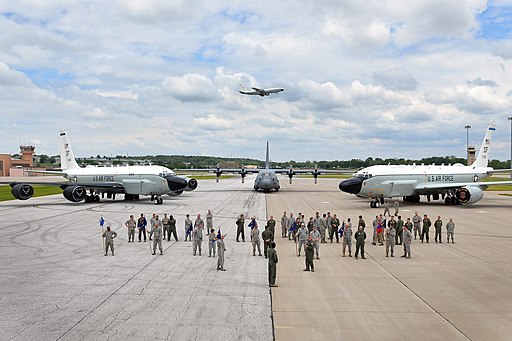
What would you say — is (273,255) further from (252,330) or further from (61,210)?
(61,210)

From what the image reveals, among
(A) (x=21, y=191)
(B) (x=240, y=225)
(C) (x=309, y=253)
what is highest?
(A) (x=21, y=191)

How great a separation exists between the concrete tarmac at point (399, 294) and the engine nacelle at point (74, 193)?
93.0 ft

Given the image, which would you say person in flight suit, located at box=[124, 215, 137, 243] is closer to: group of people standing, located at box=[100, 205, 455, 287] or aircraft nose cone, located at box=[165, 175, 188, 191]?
group of people standing, located at box=[100, 205, 455, 287]

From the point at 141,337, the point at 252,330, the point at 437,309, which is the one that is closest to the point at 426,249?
the point at 437,309

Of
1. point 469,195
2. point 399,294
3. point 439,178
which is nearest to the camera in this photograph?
point 399,294

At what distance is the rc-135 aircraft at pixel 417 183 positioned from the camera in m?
39.2

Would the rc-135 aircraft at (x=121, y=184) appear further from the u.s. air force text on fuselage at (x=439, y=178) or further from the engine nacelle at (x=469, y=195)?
the engine nacelle at (x=469, y=195)

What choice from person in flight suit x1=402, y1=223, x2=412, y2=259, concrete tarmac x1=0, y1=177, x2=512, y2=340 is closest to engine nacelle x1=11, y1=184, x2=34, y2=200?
concrete tarmac x1=0, y1=177, x2=512, y2=340

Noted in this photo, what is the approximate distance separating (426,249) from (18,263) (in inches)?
687

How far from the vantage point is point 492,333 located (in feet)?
32.8

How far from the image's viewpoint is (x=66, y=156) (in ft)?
172

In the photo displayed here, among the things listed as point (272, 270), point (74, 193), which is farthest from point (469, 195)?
point (74, 193)

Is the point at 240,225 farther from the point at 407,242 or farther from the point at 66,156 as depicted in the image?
the point at 66,156

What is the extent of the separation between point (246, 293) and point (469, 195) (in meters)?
33.5
